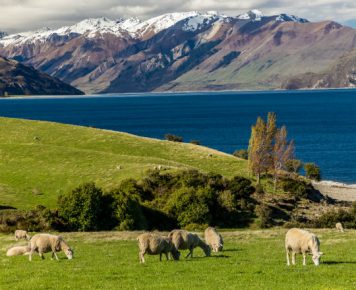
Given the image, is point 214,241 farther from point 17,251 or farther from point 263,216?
point 263,216

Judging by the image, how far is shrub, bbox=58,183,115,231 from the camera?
60125 mm

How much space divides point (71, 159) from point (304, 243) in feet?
201

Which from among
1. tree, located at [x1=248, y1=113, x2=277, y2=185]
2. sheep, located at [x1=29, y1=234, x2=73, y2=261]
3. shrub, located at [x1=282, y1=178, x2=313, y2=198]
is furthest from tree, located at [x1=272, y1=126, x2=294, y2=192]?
sheep, located at [x1=29, y1=234, x2=73, y2=261]

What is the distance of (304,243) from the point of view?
29.1 metres

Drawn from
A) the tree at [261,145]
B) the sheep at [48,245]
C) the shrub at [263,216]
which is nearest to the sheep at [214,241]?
the sheep at [48,245]

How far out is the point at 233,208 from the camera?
68625 millimetres

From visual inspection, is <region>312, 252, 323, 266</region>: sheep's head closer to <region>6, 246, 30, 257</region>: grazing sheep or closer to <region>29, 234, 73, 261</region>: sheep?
<region>29, 234, 73, 261</region>: sheep

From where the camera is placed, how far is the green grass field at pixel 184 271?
2392 centimetres

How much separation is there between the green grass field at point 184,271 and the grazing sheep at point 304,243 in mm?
653

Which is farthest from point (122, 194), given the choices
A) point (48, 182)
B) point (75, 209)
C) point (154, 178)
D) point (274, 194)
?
point (274, 194)

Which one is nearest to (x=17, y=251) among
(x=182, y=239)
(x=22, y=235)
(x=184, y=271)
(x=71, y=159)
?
(x=22, y=235)

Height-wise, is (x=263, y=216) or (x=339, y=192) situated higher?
(x=339, y=192)

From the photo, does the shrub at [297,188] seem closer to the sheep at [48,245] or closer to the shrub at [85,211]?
the shrub at [85,211]

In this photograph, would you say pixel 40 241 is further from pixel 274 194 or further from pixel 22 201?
pixel 274 194
